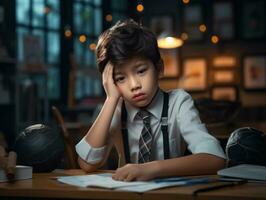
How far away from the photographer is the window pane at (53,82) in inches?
296

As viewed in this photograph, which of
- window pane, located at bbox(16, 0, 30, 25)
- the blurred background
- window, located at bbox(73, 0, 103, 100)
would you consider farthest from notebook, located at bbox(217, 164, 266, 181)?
window, located at bbox(73, 0, 103, 100)

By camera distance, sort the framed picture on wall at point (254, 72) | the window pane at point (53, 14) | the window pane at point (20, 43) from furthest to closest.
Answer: the framed picture on wall at point (254, 72)
the window pane at point (53, 14)
the window pane at point (20, 43)

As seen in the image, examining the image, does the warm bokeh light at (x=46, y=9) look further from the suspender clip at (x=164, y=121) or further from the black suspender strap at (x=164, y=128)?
the suspender clip at (x=164, y=121)

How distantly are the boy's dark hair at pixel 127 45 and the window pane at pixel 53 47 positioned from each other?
5715 mm

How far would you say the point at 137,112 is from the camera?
1859 millimetres

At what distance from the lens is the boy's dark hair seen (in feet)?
5.67

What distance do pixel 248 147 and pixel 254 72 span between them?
23.8 ft

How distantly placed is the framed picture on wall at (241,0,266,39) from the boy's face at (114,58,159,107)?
7.29 meters

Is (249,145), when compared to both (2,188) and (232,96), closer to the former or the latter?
(2,188)

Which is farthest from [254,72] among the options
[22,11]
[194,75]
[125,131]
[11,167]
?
[11,167]

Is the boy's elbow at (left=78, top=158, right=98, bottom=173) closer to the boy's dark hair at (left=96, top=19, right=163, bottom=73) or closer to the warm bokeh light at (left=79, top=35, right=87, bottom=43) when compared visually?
the boy's dark hair at (left=96, top=19, right=163, bottom=73)

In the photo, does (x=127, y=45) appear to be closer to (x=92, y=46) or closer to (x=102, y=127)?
(x=102, y=127)

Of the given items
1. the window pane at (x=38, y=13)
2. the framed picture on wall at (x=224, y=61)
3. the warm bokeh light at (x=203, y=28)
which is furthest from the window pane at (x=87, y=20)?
the framed picture on wall at (x=224, y=61)

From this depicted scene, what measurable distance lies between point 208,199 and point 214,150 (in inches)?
15.9
